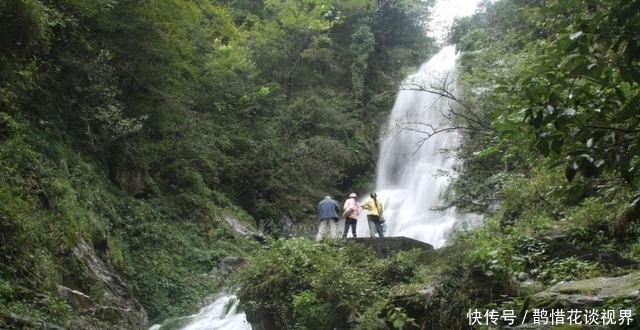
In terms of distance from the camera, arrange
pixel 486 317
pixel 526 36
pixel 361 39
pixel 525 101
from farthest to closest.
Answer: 1. pixel 361 39
2. pixel 526 36
3. pixel 486 317
4. pixel 525 101

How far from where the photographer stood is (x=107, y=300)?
9805 mm

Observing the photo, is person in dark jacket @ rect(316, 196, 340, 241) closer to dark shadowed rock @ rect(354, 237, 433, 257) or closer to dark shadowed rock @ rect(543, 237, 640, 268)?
dark shadowed rock @ rect(354, 237, 433, 257)

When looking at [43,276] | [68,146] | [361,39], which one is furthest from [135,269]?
[361,39]

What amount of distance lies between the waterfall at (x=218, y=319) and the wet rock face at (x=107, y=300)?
78 cm

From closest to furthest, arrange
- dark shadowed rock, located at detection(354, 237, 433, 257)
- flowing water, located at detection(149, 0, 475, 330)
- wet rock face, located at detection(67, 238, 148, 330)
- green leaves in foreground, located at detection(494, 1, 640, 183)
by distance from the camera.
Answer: green leaves in foreground, located at detection(494, 1, 640, 183) → wet rock face, located at detection(67, 238, 148, 330) → dark shadowed rock, located at detection(354, 237, 433, 257) → flowing water, located at detection(149, 0, 475, 330)

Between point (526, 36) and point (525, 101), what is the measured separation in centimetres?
1535

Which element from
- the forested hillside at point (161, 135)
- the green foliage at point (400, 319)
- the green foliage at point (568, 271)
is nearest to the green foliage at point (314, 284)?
the green foliage at point (400, 319)

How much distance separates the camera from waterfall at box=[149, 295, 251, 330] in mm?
11164

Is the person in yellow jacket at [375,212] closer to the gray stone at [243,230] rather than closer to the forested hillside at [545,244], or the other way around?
the forested hillside at [545,244]

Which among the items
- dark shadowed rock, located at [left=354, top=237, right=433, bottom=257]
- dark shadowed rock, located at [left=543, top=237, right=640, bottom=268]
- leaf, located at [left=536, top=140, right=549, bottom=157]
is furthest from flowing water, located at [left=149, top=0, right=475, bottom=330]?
leaf, located at [left=536, top=140, right=549, bottom=157]

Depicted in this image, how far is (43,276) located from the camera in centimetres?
805

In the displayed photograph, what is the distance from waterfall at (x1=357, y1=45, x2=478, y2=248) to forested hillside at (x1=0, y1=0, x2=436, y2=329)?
3.99 feet

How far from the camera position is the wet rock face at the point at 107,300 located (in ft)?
28.9

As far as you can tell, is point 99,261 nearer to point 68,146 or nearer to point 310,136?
point 68,146
